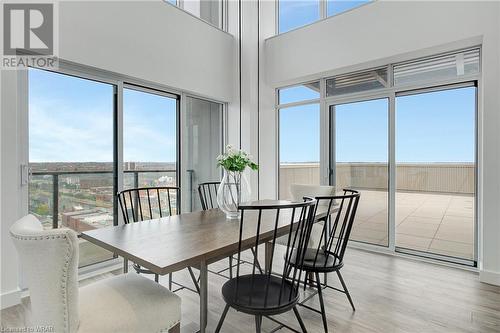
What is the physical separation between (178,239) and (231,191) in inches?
26.0

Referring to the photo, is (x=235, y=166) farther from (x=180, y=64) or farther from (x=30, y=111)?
(x=180, y=64)

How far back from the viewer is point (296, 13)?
14.9ft

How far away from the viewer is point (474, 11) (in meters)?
2.83

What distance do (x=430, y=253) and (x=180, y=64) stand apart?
13.3 ft

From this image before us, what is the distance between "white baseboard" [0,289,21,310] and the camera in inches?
88.1

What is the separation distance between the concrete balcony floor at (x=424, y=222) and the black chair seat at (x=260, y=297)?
258cm

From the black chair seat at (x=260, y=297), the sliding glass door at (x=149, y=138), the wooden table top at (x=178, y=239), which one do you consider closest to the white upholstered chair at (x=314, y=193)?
the wooden table top at (x=178, y=239)

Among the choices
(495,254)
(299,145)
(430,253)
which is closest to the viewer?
(495,254)

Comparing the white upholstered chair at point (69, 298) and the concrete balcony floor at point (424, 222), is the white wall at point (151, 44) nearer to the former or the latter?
the white upholstered chair at point (69, 298)

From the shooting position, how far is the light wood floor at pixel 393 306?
78.3 inches

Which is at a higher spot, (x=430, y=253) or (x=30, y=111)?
(x=30, y=111)

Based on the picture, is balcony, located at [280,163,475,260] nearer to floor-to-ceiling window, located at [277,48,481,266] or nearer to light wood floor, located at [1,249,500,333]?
floor-to-ceiling window, located at [277,48,481,266]

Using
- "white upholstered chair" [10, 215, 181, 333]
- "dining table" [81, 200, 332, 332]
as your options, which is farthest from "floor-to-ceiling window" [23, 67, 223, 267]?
"white upholstered chair" [10, 215, 181, 333]

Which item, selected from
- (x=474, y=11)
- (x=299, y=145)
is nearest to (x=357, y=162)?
(x=299, y=145)
